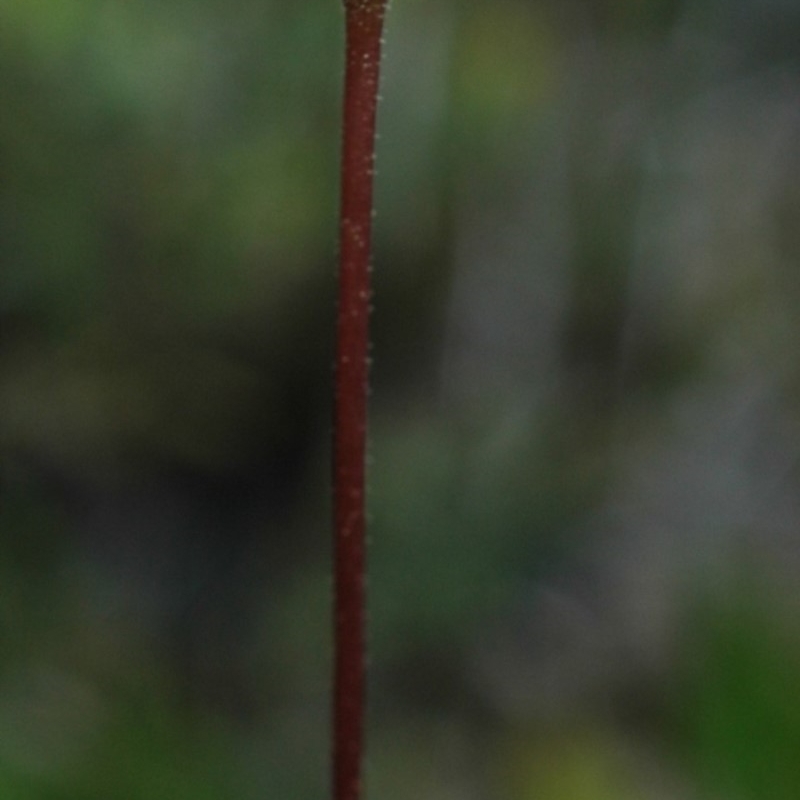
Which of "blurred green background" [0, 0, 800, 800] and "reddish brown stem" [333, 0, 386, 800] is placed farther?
"blurred green background" [0, 0, 800, 800]

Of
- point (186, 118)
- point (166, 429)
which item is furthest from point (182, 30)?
point (166, 429)

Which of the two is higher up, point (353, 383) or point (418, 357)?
point (353, 383)

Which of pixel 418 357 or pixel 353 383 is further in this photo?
pixel 418 357

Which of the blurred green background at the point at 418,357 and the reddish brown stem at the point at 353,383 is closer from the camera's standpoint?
the reddish brown stem at the point at 353,383

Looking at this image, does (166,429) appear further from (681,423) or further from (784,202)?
(784,202)
